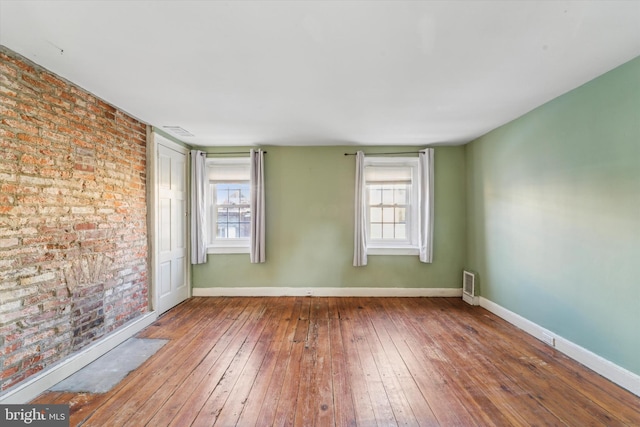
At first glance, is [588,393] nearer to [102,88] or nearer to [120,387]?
[120,387]

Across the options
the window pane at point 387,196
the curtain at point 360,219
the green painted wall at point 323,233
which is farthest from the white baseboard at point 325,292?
the window pane at point 387,196

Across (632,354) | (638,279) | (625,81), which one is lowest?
(632,354)

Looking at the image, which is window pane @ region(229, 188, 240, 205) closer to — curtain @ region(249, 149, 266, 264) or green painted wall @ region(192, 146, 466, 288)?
curtain @ region(249, 149, 266, 264)

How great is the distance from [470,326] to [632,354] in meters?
Result: 1.35

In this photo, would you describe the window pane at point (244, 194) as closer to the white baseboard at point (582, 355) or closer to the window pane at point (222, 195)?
the window pane at point (222, 195)

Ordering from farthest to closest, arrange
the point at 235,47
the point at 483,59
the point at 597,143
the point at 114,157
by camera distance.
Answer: the point at 114,157 → the point at 597,143 → the point at 483,59 → the point at 235,47

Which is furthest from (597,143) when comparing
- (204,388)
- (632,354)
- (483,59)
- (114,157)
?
(114,157)

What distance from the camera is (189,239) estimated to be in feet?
14.1

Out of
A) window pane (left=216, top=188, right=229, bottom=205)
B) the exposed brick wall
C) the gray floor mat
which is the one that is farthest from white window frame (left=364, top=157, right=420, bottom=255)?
the exposed brick wall

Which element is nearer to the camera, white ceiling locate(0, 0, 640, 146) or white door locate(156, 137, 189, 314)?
white ceiling locate(0, 0, 640, 146)

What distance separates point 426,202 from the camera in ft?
13.9

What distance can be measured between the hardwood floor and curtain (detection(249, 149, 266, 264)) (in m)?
1.13

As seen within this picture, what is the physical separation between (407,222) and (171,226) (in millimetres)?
3647

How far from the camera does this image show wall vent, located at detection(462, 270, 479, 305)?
3953 mm
